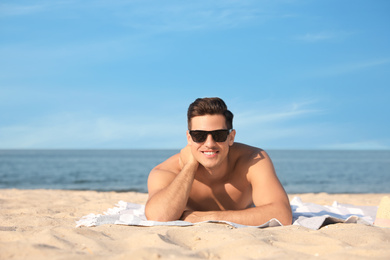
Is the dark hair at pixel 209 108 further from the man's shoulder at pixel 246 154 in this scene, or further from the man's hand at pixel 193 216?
the man's hand at pixel 193 216

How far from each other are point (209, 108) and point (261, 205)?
1207 millimetres

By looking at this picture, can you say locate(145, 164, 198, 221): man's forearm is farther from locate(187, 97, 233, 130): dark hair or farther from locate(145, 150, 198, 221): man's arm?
locate(187, 97, 233, 130): dark hair

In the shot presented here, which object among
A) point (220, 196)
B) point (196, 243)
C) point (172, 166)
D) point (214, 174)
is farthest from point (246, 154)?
point (196, 243)

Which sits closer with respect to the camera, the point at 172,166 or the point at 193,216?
the point at 193,216

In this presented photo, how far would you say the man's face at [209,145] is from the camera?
13.4 ft

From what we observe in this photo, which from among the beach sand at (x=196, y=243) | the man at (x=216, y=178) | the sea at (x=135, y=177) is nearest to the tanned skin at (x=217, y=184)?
the man at (x=216, y=178)

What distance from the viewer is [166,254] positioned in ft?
8.77

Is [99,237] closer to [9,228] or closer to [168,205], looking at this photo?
[168,205]

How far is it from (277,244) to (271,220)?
820 millimetres

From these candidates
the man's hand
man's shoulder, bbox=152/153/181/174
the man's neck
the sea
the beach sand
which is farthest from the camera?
the sea

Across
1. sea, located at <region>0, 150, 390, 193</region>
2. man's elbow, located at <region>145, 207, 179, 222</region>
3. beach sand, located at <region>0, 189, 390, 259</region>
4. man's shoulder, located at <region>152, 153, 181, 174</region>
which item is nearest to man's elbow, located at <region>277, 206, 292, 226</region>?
beach sand, located at <region>0, 189, 390, 259</region>

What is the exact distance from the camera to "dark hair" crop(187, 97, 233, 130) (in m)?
4.09

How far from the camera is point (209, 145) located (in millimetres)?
4078

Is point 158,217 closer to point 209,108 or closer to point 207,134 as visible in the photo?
point 207,134
